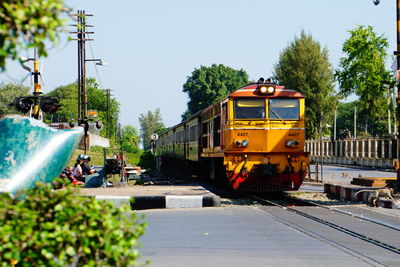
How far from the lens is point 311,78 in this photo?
266 feet

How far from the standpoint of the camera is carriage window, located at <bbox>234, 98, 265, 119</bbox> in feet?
69.2

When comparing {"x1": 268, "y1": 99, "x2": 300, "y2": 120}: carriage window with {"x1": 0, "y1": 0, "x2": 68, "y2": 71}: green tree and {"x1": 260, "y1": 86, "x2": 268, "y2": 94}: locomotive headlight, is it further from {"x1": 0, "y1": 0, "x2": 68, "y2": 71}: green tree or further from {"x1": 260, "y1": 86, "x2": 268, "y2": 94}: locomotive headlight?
{"x1": 0, "y1": 0, "x2": 68, "y2": 71}: green tree

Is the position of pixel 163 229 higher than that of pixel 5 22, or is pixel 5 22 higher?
pixel 5 22

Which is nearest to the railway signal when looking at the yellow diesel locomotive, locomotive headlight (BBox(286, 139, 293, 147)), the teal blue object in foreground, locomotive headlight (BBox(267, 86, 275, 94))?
the yellow diesel locomotive

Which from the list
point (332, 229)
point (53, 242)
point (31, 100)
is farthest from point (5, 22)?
point (31, 100)

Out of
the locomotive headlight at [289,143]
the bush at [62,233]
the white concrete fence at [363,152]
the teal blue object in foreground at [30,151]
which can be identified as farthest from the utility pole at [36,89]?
the white concrete fence at [363,152]

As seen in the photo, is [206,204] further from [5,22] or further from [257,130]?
[5,22]

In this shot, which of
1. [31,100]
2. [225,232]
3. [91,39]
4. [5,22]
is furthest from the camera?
[91,39]

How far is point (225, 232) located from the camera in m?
12.0

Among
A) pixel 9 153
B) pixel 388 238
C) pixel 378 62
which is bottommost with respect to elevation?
pixel 388 238

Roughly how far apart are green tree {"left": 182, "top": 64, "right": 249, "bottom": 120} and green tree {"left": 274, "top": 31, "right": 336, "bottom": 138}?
865 inches

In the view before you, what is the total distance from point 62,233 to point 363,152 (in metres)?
55.2

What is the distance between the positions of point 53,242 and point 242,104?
57.2ft

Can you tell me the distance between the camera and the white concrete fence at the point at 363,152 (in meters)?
50.6
